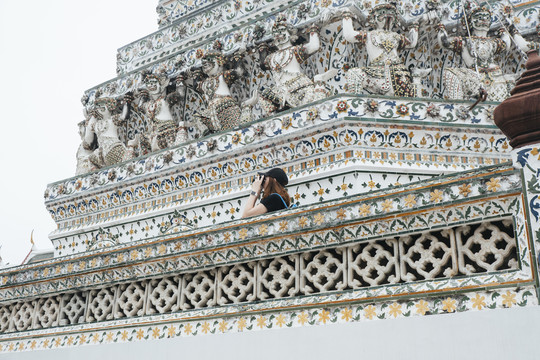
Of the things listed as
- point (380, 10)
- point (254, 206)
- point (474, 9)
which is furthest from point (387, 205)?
point (474, 9)

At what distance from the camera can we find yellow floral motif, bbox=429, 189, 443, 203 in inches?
151

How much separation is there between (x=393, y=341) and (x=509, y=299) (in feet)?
2.23

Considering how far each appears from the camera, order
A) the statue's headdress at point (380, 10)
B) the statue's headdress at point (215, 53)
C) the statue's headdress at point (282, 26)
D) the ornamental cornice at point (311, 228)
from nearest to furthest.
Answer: the ornamental cornice at point (311, 228)
the statue's headdress at point (380, 10)
the statue's headdress at point (282, 26)
the statue's headdress at point (215, 53)

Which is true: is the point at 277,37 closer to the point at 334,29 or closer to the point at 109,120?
the point at 334,29

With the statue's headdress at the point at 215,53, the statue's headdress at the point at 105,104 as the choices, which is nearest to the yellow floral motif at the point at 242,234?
the statue's headdress at the point at 215,53

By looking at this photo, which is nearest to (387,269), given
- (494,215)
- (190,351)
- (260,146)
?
(494,215)

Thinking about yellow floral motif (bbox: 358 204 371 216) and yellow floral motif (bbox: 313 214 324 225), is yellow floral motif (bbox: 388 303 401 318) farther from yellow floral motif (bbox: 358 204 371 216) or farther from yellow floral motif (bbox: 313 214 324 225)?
yellow floral motif (bbox: 313 214 324 225)

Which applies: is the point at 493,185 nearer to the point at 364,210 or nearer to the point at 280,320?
the point at 364,210

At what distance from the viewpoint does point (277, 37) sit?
29.3 ft

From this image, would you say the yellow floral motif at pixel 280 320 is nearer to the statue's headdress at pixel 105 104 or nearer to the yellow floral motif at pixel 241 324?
the yellow floral motif at pixel 241 324

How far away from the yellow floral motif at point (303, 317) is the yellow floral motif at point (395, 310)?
60 centimetres

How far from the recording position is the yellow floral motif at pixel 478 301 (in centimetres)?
346

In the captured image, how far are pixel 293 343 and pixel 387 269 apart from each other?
760 mm

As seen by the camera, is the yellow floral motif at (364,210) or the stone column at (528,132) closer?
the stone column at (528,132)
